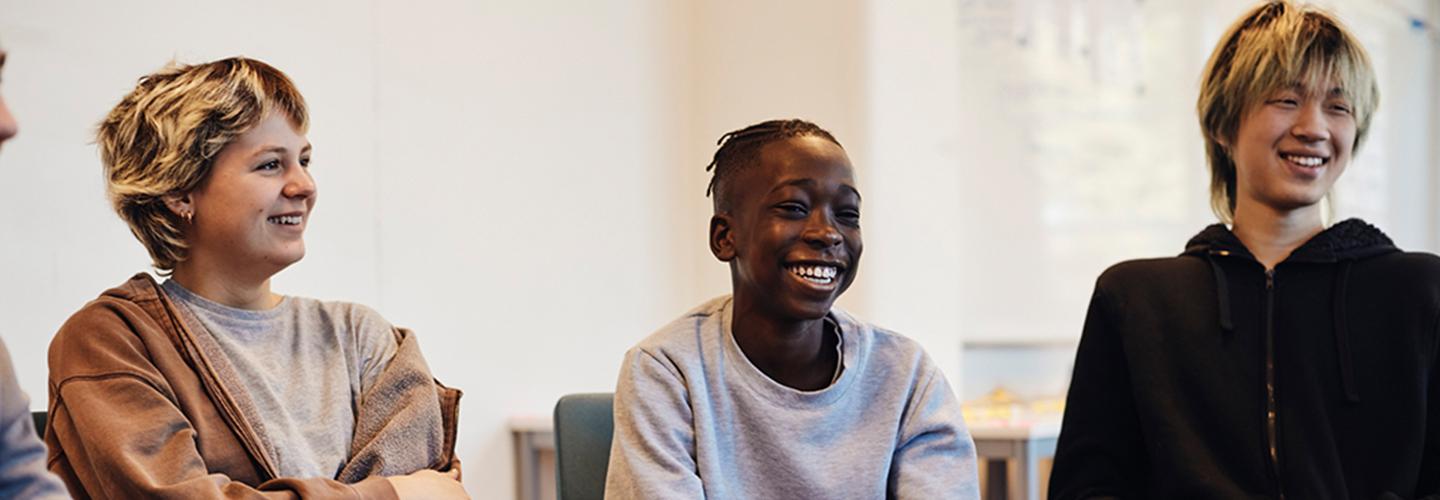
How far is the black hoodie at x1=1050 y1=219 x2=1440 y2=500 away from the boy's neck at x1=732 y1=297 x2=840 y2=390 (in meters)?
0.38

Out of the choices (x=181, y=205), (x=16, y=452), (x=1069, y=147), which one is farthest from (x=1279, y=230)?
(x=1069, y=147)

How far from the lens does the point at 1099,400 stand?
217cm

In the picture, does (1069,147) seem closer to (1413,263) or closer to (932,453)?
(1413,263)

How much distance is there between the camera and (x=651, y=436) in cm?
197

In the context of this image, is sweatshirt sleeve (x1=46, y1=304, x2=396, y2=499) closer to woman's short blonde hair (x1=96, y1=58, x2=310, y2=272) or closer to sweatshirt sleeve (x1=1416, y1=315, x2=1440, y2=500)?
woman's short blonde hair (x1=96, y1=58, x2=310, y2=272)

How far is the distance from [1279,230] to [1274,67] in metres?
0.22

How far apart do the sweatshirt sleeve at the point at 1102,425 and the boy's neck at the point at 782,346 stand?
0.36 metres

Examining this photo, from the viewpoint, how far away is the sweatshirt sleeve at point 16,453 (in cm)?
132

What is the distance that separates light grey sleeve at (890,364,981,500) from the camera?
2.01 m

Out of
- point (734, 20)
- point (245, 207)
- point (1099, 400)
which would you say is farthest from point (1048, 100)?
point (245, 207)

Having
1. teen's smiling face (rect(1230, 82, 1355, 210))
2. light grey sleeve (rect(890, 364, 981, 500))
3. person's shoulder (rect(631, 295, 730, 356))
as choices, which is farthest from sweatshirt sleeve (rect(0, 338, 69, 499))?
teen's smiling face (rect(1230, 82, 1355, 210))

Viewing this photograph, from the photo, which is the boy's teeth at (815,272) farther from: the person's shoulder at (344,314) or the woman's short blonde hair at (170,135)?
the woman's short blonde hair at (170,135)

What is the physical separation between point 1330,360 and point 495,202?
211cm

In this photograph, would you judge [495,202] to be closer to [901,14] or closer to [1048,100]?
[901,14]
